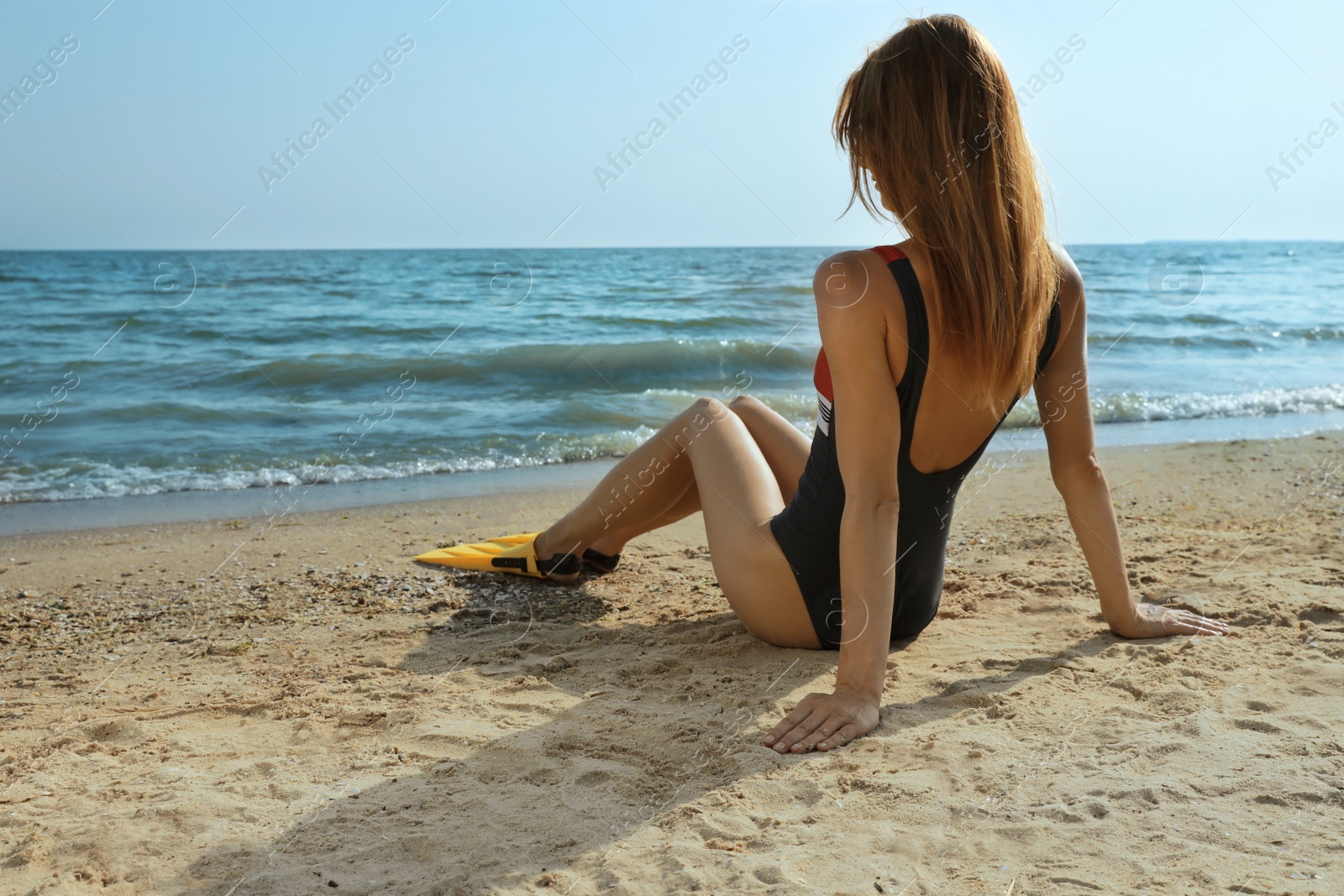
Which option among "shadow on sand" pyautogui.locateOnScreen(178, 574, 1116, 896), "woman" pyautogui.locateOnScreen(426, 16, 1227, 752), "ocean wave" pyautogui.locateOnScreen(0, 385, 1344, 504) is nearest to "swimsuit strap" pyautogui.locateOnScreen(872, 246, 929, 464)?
"woman" pyautogui.locateOnScreen(426, 16, 1227, 752)

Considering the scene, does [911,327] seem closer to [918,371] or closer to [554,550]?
[918,371]

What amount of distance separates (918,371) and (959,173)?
17.6 inches

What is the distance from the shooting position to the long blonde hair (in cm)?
199

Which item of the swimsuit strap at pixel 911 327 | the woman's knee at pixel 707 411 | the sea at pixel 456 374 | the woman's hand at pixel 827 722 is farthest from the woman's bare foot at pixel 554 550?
the sea at pixel 456 374

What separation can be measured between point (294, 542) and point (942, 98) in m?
3.60

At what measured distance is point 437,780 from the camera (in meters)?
2.12

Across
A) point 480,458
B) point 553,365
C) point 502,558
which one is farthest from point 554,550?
point 553,365

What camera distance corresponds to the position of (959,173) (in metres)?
2.02

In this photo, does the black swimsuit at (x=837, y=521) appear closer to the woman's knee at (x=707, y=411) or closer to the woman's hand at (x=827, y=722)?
the woman's hand at (x=827, y=722)

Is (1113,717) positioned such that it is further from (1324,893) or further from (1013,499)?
(1013,499)

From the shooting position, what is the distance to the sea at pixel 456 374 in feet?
21.5

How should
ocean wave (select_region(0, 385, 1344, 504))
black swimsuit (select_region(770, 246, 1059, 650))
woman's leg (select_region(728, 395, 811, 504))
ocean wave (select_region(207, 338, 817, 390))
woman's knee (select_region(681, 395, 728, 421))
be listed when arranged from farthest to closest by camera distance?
ocean wave (select_region(207, 338, 817, 390)), ocean wave (select_region(0, 385, 1344, 504)), woman's leg (select_region(728, 395, 811, 504)), woman's knee (select_region(681, 395, 728, 421)), black swimsuit (select_region(770, 246, 1059, 650))

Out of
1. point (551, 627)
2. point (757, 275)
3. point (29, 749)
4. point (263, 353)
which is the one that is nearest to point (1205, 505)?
point (551, 627)

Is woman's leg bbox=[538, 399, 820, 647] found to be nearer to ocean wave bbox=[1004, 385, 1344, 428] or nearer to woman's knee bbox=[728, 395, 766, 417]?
woman's knee bbox=[728, 395, 766, 417]
